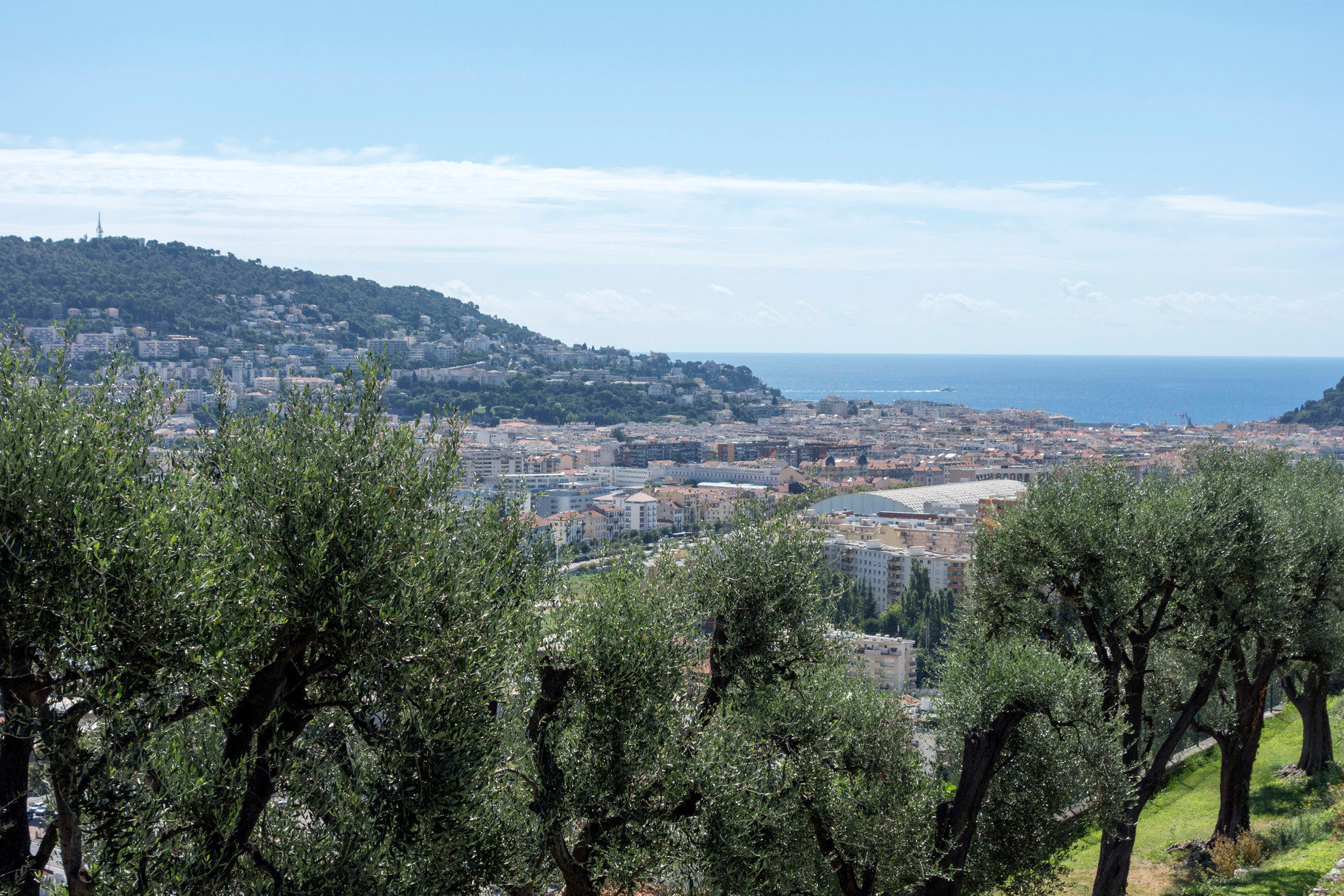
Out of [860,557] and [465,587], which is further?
[860,557]

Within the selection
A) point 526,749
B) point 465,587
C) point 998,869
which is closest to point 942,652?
point 998,869

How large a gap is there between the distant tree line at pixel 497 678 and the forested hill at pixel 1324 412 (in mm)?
91912

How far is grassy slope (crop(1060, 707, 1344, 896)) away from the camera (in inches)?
338

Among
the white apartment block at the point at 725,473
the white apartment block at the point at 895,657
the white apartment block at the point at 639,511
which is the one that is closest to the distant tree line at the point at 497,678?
the white apartment block at the point at 895,657

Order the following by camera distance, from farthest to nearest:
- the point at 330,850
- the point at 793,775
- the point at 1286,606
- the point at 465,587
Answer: the point at 1286,606
the point at 793,775
the point at 465,587
the point at 330,850

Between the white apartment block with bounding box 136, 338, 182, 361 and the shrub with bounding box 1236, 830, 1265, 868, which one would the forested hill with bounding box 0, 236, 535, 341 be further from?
the shrub with bounding box 1236, 830, 1265, 868

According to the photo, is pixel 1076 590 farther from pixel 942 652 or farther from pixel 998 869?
pixel 998 869

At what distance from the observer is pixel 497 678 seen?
5.02 m

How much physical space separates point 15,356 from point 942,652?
776 centimetres

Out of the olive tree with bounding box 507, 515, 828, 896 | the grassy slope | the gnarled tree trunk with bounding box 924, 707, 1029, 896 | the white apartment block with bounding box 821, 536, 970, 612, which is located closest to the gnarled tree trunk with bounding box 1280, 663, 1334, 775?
the grassy slope

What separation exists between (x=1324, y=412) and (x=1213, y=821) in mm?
91370

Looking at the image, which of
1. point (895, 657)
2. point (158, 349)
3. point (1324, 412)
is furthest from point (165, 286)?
point (1324, 412)

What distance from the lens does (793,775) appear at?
662cm

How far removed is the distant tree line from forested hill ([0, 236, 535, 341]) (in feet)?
270
